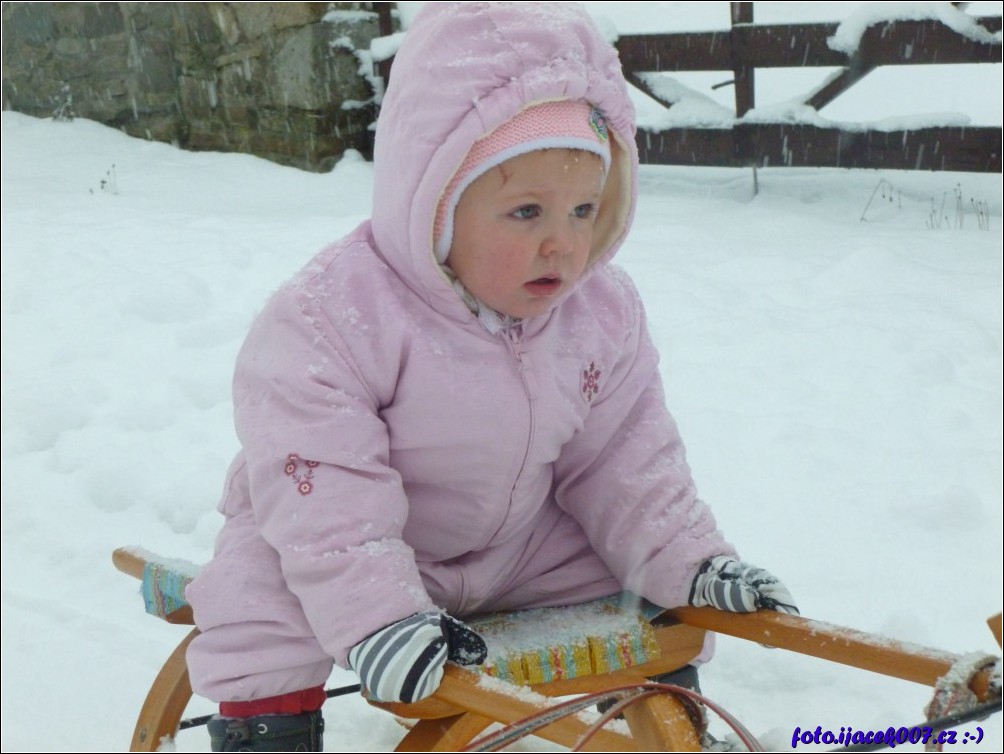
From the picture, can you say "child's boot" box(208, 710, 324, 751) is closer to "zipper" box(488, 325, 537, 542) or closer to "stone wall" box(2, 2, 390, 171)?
"zipper" box(488, 325, 537, 542)

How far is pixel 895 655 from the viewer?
1.54 meters

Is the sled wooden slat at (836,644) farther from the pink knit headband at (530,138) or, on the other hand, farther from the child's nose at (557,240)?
the pink knit headband at (530,138)

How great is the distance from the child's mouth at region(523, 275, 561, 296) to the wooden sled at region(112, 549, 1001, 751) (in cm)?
54

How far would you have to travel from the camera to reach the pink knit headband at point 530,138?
1623 mm

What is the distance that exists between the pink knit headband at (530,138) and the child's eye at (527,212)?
8cm

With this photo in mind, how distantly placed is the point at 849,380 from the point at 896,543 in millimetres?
934

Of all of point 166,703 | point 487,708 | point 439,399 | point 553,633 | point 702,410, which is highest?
point 439,399

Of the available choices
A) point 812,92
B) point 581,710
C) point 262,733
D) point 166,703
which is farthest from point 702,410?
point 812,92

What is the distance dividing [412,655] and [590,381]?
615mm

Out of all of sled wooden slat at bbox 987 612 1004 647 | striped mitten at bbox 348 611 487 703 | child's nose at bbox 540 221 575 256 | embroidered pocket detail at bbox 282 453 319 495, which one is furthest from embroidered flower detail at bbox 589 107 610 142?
sled wooden slat at bbox 987 612 1004 647

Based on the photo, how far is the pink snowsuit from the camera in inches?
63.7

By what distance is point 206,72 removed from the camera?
704cm

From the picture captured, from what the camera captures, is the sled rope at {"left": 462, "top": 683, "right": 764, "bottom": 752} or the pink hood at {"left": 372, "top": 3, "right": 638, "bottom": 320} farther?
the pink hood at {"left": 372, "top": 3, "right": 638, "bottom": 320}

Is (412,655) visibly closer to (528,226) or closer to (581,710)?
(581,710)
